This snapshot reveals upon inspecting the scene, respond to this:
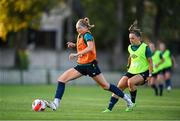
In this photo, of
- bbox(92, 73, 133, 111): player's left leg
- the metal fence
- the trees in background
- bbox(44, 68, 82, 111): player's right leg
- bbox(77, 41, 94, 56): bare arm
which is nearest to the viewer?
bbox(77, 41, 94, 56): bare arm

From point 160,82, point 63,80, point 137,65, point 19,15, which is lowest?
point 63,80

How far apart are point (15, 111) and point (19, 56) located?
35269 mm

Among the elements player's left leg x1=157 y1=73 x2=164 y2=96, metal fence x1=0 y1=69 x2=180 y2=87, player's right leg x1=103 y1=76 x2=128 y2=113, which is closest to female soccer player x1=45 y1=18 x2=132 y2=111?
player's right leg x1=103 y1=76 x2=128 y2=113

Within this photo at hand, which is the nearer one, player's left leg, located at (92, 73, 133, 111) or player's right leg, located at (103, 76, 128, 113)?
player's left leg, located at (92, 73, 133, 111)

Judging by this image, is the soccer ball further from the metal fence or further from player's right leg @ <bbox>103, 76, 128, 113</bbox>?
the metal fence

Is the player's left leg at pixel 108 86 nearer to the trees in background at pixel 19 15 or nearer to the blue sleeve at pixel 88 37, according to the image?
the blue sleeve at pixel 88 37

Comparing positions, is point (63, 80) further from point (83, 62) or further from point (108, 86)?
point (108, 86)

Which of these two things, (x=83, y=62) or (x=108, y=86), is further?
(x=108, y=86)

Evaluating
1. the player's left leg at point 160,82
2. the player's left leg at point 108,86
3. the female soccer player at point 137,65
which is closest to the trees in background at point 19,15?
the player's left leg at point 160,82

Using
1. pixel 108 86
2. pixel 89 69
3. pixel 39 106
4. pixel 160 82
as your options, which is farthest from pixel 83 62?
pixel 160 82

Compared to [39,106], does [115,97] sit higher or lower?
higher

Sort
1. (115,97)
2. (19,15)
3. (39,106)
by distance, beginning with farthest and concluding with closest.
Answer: (19,15) → (115,97) → (39,106)

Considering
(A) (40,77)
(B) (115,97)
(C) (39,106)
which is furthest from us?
(A) (40,77)

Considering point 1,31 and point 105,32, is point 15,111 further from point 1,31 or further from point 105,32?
point 105,32
